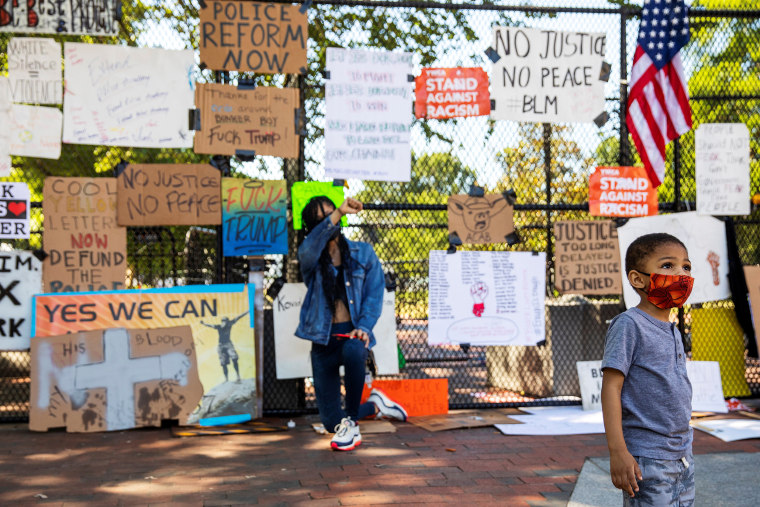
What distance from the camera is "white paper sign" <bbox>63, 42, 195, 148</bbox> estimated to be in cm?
627

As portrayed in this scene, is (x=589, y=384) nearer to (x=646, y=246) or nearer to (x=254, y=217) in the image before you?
(x=254, y=217)

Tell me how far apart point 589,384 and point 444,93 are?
8.95 ft

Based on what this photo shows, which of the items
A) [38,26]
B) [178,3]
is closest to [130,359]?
[38,26]

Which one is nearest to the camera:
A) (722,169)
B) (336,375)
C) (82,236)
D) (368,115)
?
(336,375)

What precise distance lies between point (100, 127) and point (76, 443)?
240cm

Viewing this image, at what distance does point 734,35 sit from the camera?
26.9 ft

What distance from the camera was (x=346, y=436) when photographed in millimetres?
5422

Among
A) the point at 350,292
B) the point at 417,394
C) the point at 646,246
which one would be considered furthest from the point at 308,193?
the point at 646,246

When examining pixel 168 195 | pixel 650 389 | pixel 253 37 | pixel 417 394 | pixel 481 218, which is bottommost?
pixel 417 394

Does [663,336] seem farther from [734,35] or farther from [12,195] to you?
[734,35]

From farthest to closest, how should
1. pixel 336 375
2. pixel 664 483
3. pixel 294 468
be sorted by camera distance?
pixel 336 375 → pixel 294 468 → pixel 664 483

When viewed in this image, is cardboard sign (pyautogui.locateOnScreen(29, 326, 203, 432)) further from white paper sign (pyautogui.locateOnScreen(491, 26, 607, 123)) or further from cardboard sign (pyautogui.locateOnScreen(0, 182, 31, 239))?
white paper sign (pyautogui.locateOnScreen(491, 26, 607, 123))

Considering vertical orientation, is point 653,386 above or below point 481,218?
below

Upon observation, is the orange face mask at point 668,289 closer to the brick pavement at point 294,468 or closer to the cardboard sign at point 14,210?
the brick pavement at point 294,468
